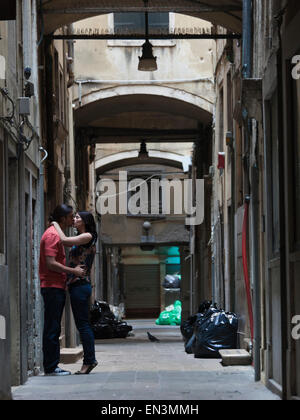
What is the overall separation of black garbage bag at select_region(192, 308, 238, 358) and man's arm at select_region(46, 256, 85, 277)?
12.9 feet

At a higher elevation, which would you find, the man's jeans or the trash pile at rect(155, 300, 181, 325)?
the man's jeans

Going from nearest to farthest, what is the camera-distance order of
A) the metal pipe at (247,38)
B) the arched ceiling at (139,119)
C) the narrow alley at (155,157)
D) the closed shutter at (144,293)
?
1. the narrow alley at (155,157)
2. the metal pipe at (247,38)
3. the arched ceiling at (139,119)
4. the closed shutter at (144,293)

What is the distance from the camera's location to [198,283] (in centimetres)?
2667

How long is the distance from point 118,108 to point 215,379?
13848 millimetres

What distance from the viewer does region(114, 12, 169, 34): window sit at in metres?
21.6

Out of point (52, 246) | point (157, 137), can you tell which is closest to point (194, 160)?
point (157, 137)

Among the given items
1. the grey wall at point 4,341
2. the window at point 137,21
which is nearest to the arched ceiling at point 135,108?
the window at point 137,21

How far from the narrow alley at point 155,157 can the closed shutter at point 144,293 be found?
22.0 metres

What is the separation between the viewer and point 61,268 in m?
9.93

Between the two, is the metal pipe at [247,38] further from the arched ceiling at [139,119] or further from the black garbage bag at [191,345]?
the arched ceiling at [139,119]

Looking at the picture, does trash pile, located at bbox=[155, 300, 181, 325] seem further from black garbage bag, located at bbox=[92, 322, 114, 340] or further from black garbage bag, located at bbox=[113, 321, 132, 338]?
black garbage bag, located at bbox=[92, 322, 114, 340]

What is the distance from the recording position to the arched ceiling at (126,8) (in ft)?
46.7

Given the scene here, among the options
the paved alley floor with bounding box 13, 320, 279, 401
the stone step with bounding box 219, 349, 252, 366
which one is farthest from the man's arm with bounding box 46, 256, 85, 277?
the stone step with bounding box 219, 349, 252, 366

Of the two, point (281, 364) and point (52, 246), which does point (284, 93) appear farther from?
point (52, 246)
